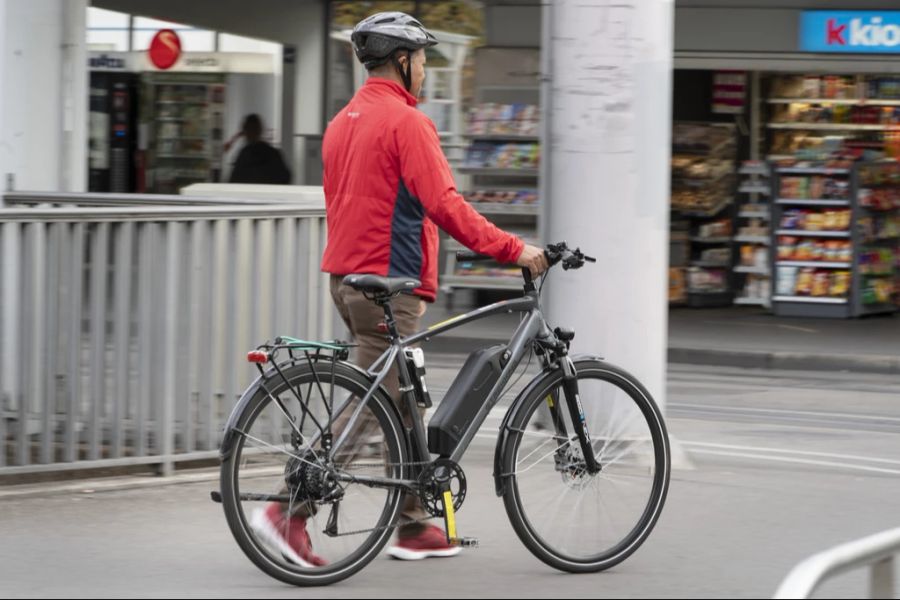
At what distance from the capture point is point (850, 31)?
16406 mm

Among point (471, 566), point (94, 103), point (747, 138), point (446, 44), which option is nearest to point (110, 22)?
point (94, 103)

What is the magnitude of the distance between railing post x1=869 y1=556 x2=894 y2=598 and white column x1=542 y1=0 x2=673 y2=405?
3.79 meters

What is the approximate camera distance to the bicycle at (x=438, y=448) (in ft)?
17.6

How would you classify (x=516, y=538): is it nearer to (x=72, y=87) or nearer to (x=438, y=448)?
(x=438, y=448)

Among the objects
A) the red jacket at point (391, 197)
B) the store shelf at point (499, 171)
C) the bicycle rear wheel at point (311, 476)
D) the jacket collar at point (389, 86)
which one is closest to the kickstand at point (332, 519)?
the bicycle rear wheel at point (311, 476)

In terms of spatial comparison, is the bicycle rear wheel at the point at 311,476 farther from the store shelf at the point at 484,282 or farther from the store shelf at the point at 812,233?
the store shelf at the point at 812,233

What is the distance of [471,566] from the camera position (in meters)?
5.89

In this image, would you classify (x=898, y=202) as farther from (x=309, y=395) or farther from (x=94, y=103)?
(x=309, y=395)

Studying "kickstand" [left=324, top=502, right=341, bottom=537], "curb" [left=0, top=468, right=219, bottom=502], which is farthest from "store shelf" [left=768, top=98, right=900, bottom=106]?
"kickstand" [left=324, top=502, right=341, bottom=537]

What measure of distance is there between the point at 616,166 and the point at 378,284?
272 cm

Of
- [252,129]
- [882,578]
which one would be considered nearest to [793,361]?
[252,129]

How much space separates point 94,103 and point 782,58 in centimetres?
843

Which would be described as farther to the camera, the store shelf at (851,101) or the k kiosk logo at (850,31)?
the store shelf at (851,101)

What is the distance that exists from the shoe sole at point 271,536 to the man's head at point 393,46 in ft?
5.08
